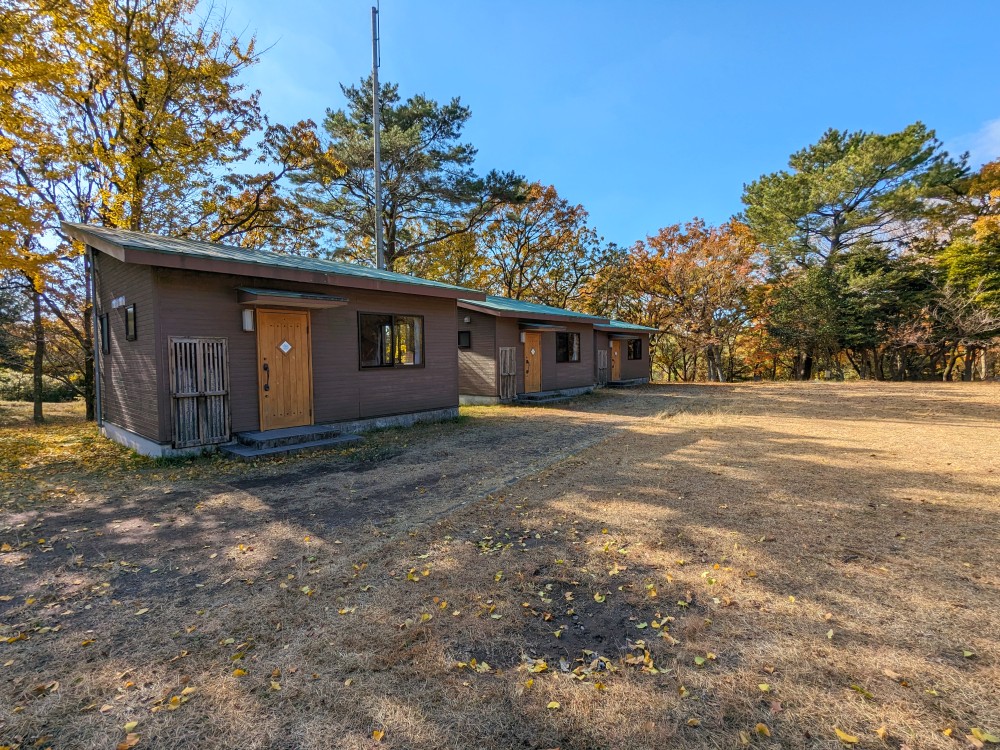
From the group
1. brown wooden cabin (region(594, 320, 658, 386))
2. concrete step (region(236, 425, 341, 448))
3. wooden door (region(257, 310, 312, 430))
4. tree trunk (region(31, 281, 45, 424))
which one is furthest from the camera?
brown wooden cabin (region(594, 320, 658, 386))

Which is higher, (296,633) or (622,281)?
(622,281)

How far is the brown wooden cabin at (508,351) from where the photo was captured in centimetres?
1298

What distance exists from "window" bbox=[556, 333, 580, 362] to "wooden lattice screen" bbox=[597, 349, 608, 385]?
228 cm

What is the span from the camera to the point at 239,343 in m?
6.83

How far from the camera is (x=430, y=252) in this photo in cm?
2130

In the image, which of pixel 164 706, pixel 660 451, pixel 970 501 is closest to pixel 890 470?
pixel 970 501

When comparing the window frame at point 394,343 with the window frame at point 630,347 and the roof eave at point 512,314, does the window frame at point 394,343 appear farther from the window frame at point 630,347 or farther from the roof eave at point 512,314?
the window frame at point 630,347

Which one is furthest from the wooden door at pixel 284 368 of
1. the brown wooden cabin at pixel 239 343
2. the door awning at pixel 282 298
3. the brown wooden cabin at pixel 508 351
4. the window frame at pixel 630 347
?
the window frame at pixel 630 347

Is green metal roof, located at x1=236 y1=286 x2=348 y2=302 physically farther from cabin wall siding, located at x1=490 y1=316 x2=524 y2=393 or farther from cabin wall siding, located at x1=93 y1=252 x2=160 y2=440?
cabin wall siding, located at x1=490 y1=316 x2=524 y2=393

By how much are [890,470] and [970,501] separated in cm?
126

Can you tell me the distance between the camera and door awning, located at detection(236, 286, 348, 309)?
264 inches

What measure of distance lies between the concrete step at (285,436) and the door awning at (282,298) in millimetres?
1972

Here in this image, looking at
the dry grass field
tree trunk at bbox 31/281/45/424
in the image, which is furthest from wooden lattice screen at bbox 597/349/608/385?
tree trunk at bbox 31/281/45/424

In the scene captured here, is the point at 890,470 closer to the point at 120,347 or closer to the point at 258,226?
the point at 120,347
